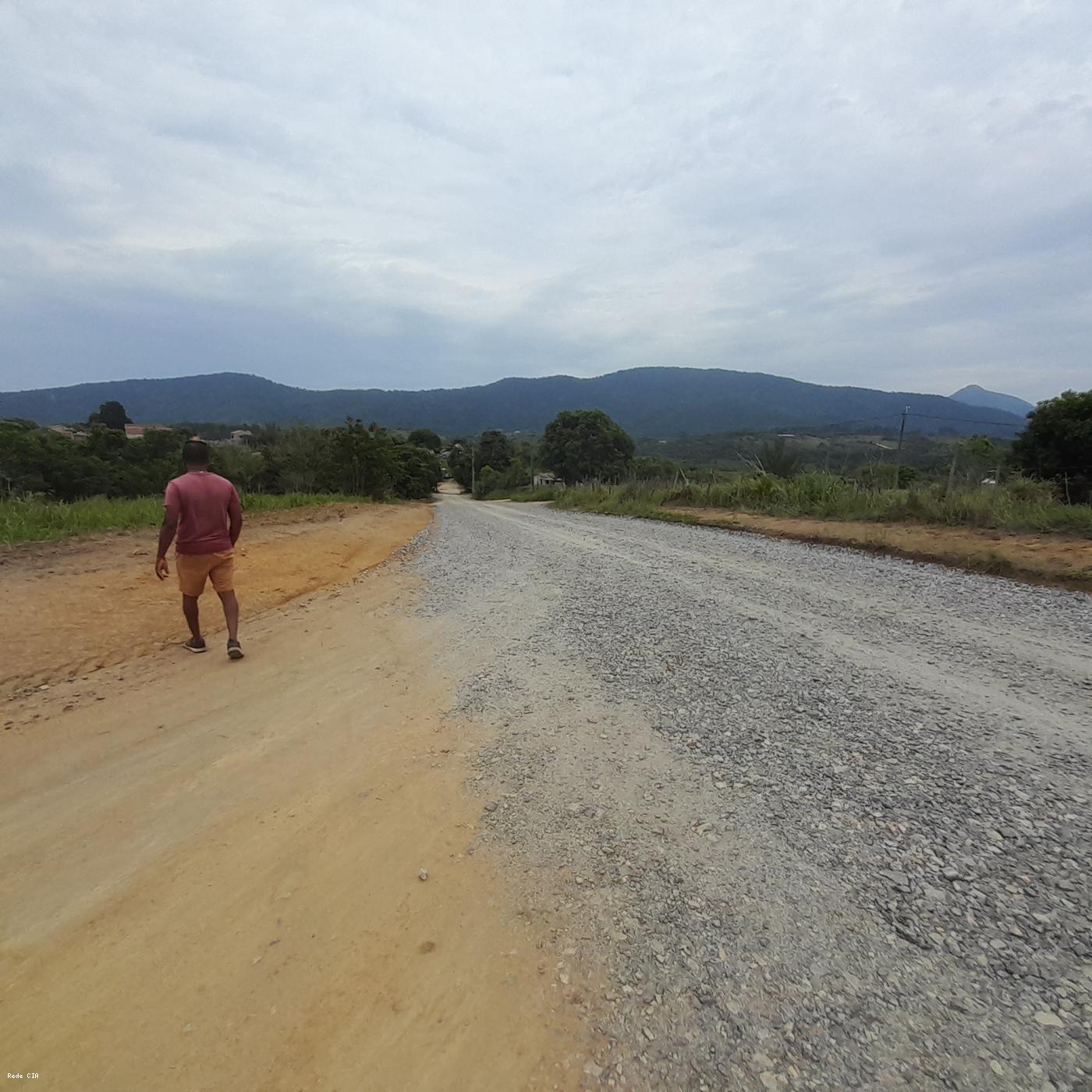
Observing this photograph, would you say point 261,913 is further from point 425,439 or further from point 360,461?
point 425,439

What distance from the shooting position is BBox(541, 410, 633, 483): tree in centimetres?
5897

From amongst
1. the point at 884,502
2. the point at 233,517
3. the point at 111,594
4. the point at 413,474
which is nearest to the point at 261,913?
the point at 233,517

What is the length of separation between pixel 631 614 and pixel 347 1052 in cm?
440

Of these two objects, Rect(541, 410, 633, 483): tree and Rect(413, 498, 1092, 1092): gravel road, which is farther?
Rect(541, 410, 633, 483): tree

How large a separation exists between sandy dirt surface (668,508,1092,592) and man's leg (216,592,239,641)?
8.58 metres

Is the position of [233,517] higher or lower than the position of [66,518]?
higher

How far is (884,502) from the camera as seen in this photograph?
12.3 metres

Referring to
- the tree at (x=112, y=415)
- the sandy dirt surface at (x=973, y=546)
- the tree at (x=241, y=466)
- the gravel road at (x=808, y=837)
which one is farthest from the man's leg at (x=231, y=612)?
the tree at (x=112, y=415)

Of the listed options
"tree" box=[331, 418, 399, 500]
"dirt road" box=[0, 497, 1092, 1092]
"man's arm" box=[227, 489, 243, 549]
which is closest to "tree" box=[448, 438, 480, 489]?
"tree" box=[331, 418, 399, 500]

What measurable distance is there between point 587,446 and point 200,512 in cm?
5586

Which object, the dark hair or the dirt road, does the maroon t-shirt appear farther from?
the dirt road

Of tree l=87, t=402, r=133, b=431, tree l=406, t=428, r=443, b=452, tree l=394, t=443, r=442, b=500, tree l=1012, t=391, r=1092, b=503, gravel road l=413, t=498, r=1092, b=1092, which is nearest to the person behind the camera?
gravel road l=413, t=498, r=1092, b=1092

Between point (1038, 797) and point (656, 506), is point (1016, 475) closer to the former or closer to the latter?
point (656, 506)

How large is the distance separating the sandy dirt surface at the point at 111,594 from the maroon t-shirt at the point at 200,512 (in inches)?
41.2
